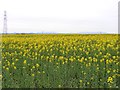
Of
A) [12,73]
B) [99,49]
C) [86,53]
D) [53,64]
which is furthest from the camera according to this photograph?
[99,49]

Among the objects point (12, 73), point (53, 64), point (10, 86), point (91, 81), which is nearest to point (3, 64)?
point (12, 73)

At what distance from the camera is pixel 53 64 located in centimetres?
1082

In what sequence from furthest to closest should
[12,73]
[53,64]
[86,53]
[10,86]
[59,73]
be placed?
[86,53], [53,64], [12,73], [59,73], [10,86]

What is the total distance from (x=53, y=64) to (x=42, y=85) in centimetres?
227

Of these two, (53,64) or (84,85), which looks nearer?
(84,85)

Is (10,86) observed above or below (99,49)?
below

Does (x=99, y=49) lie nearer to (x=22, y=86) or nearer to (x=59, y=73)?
(x=59, y=73)

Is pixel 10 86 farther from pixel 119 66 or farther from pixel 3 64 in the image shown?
pixel 119 66

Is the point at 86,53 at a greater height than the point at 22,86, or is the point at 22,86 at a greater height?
the point at 86,53

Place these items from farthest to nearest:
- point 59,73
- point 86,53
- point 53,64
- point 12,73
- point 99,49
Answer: point 99,49 < point 86,53 < point 53,64 < point 12,73 < point 59,73

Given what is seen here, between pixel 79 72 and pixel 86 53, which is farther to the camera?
pixel 86 53

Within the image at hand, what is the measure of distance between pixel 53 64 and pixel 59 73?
1.64m

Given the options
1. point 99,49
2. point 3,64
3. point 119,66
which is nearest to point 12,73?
point 3,64

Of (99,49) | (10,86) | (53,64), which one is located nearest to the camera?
(10,86)
